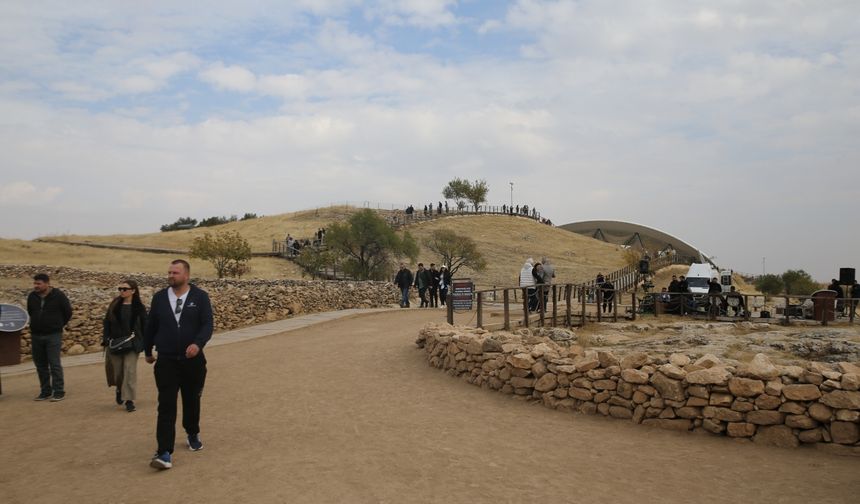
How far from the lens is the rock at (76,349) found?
16688mm

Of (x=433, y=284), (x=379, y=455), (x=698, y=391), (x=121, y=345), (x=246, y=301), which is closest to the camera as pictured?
(x=379, y=455)

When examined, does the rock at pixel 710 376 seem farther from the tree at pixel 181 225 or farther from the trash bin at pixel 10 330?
the tree at pixel 181 225

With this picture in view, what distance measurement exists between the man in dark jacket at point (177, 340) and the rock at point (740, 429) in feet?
19.2

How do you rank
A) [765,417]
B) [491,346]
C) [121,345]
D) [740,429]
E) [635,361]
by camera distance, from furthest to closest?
1. [491,346]
2. [121,345]
3. [635,361]
4. [740,429]
5. [765,417]

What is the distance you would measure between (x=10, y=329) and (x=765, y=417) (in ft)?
37.4

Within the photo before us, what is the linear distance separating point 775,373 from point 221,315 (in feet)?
53.6

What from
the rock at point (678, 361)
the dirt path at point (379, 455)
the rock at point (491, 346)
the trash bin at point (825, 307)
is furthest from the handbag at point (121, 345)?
the trash bin at point (825, 307)

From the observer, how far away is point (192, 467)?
6320mm

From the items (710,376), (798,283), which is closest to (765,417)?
(710,376)

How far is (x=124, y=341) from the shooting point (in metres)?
9.02

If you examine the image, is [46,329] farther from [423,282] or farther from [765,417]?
[423,282]

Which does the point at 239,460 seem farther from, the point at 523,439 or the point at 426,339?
the point at 426,339

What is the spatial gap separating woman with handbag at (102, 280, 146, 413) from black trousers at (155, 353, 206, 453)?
2.65 metres

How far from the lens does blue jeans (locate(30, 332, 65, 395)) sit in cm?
955
